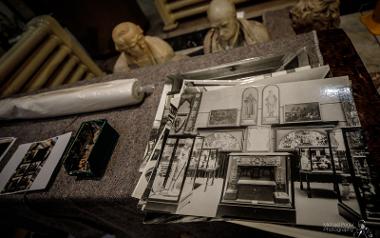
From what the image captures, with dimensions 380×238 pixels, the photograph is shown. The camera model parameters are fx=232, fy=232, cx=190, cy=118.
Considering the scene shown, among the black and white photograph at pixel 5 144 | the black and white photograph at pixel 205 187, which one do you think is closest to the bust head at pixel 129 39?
the black and white photograph at pixel 5 144

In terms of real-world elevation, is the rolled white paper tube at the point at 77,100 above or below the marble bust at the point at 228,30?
below

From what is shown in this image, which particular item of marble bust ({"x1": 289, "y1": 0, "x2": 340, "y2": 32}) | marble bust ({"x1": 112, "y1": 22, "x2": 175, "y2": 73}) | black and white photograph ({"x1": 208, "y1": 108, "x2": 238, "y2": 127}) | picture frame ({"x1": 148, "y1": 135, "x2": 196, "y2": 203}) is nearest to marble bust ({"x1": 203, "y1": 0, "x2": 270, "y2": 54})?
marble bust ({"x1": 289, "y1": 0, "x2": 340, "y2": 32})

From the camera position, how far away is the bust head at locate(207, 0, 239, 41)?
1404mm

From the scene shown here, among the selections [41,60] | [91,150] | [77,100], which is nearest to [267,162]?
[91,150]

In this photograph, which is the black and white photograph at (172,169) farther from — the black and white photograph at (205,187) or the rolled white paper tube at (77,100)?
the rolled white paper tube at (77,100)

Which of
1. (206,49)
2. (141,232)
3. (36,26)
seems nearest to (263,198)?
(141,232)

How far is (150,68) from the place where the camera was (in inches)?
40.3

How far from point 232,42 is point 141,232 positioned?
1.25 m

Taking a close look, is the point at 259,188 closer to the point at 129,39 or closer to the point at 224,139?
the point at 224,139

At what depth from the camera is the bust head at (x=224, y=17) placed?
140 cm

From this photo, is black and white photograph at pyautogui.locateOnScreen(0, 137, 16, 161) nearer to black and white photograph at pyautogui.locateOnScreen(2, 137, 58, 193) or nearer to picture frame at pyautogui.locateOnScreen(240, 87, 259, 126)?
black and white photograph at pyautogui.locateOnScreen(2, 137, 58, 193)

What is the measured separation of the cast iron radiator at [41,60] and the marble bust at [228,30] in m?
1.19

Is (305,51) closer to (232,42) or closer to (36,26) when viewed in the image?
(232,42)

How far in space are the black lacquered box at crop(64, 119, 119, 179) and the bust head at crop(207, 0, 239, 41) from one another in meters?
1.01
